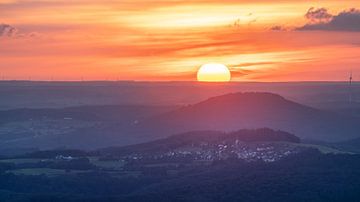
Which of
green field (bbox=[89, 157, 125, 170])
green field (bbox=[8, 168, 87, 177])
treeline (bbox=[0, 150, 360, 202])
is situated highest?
green field (bbox=[89, 157, 125, 170])

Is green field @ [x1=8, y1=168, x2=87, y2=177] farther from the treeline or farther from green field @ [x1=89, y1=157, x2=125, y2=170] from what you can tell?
green field @ [x1=89, y1=157, x2=125, y2=170]

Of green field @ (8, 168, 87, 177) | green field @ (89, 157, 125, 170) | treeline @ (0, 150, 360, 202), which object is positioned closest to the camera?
treeline @ (0, 150, 360, 202)

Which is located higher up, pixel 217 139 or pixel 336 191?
pixel 217 139

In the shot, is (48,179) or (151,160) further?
(151,160)

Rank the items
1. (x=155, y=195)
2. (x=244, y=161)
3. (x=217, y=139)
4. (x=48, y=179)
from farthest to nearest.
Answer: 1. (x=217, y=139)
2. (x=244, y=161)
3. (x=48, y=179)
4. (x=155, y=195)

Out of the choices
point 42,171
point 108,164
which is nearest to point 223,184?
point 42,171

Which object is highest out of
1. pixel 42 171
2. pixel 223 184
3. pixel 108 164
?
pixel 108 164

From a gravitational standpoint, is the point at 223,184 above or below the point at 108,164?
below

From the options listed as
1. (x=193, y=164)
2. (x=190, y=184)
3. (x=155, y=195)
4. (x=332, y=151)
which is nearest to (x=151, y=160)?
(x=193, y=164)

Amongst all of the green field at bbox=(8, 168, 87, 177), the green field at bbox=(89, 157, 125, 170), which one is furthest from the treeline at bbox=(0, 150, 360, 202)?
the green field at bbox=(89, 157, 125, 170)

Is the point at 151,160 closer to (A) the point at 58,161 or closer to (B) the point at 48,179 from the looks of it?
(A) the point at 58,161

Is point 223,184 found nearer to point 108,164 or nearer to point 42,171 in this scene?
point 42,171
